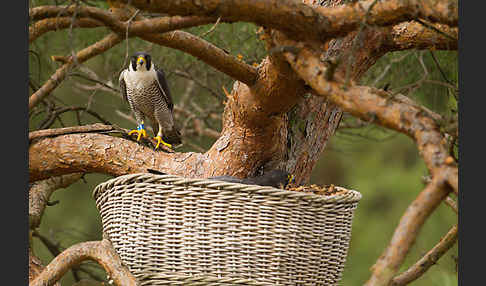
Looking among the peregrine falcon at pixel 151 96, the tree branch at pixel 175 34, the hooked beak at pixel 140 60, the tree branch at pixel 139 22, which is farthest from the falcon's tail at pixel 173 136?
the tree branch at pixel 139 22

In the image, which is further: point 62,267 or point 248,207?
point 62,267

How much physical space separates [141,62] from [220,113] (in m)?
1.13

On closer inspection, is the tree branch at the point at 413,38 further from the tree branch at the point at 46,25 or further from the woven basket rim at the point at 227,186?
the tree branch at the point at 46,25

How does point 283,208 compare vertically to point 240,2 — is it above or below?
below

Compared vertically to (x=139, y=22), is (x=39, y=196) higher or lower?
lower

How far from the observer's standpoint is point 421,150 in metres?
1.36

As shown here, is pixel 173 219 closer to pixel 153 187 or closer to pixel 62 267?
pixel 153 187

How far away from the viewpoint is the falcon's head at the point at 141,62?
312cm

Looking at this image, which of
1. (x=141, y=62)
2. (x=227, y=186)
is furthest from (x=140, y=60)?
(x=227, y=186)

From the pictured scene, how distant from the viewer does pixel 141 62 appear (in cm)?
314

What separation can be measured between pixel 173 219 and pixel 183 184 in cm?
11

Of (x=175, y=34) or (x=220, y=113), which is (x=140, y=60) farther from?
(x=175, y=34)

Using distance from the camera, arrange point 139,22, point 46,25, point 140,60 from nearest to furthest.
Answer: point 139,22, point 46,25, point 140,60

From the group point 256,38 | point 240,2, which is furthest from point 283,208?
point 256,38
